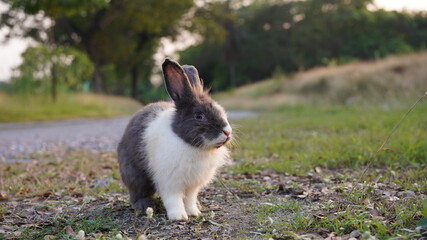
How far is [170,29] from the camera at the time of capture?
33.9 m

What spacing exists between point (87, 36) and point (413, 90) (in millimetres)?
20274

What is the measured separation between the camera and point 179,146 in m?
3.40

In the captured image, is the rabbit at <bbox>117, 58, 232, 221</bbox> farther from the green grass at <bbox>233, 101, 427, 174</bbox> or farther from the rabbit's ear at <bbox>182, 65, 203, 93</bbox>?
the green grass at <bbox>233, 101, 427, 174</bbox>

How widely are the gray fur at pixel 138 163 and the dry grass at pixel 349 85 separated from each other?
13.3 metres

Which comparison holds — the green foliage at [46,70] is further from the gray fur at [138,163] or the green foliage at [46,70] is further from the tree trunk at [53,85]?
the gray fur at [138,163]

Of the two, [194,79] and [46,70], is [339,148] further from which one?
[46,70]

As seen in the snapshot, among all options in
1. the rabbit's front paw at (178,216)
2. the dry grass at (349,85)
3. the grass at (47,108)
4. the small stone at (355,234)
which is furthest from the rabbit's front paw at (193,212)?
the dry grass at (349,85)

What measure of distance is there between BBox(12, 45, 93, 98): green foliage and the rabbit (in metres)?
14.0

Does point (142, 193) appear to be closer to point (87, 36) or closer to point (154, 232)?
point (154, 232)

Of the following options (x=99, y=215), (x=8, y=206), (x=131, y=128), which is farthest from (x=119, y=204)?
(x=8, y=206)

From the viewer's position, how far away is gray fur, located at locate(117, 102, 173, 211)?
372cm

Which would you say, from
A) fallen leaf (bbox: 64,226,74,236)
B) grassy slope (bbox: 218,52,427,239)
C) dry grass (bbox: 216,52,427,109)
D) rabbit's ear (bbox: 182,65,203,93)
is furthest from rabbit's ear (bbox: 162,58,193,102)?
dry grass (bbox: 216,52,427,109)

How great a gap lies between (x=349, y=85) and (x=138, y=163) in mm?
16951

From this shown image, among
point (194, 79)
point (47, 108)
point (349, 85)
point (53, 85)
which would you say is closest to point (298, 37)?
point (349, 85)
